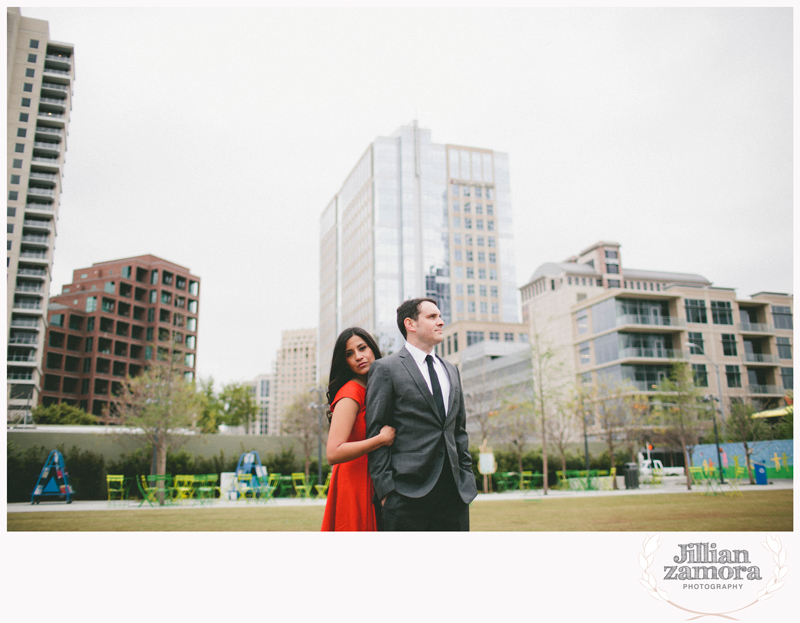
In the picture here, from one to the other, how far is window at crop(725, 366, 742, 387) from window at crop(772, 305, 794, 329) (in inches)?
162

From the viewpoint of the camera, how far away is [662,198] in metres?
18.7

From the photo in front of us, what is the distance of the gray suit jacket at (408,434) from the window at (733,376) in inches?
1561

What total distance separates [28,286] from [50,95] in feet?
56.8

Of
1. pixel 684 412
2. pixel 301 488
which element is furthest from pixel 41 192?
pixel 684 412

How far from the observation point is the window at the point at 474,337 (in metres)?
59.4

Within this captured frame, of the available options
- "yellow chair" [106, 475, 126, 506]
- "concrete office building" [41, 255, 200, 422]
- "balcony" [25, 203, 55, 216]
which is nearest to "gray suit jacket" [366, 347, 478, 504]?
"yellow chair" [106, 475, 126, 506]

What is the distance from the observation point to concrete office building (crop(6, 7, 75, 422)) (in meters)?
45.8

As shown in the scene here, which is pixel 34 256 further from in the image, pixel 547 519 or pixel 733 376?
pixel 733 376

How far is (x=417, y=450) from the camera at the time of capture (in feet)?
9.34

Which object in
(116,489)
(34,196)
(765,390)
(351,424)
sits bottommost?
(116,489)

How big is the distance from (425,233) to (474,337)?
13.7 m
